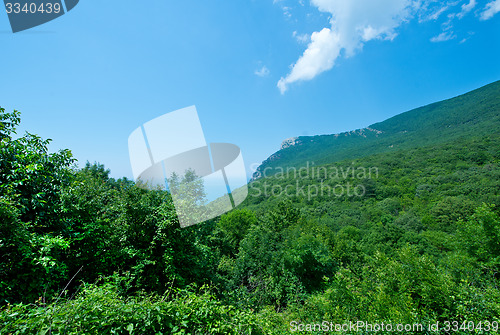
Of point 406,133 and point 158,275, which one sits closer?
point 158,275

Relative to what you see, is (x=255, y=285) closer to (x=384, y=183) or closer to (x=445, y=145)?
(x=384, y=183)

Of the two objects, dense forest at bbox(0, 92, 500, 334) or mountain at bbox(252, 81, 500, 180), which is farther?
mountain at bbox(252, 81, 500, 180)

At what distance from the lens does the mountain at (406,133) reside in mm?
79312

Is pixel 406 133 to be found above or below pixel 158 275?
above

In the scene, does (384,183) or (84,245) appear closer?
(84,245)

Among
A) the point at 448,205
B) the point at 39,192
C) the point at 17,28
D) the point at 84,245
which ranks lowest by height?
the point at 448,205

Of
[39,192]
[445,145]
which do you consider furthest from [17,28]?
[445,145]

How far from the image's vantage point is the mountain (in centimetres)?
7931

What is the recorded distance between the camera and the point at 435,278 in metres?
6.04

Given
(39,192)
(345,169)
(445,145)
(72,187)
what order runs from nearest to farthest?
1. (39,192)
2. (72,187)
3. (445,145)
4. (345,169)

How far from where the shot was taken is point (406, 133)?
102 meters

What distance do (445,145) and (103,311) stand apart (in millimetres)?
103472

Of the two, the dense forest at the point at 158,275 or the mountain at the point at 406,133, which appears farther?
the mountain at the point at 406,133

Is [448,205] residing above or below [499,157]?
below
